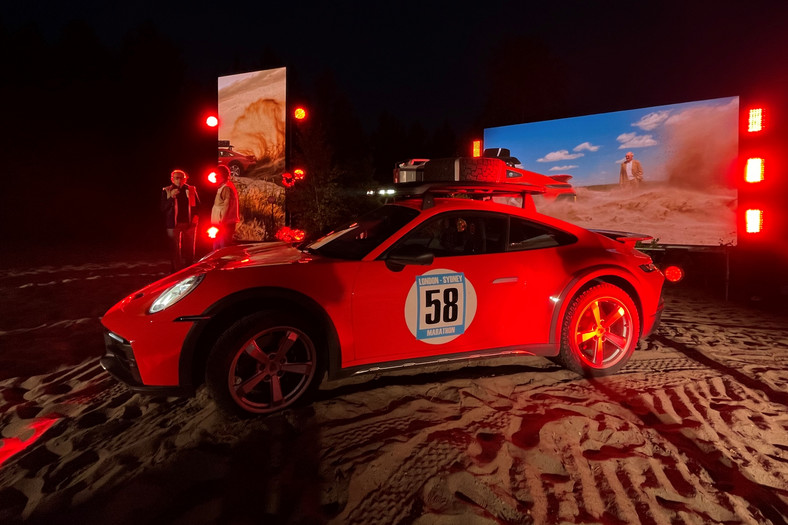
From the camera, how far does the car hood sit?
312 centimetres

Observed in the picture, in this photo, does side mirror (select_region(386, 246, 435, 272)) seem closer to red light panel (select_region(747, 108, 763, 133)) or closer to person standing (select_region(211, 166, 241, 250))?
person standing (select_region(211, 166, 241, 250))

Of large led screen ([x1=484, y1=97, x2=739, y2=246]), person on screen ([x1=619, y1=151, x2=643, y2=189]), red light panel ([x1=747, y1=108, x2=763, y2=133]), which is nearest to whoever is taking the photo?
red light panel ([x1=747, y1=108, x2=763, y2=133])

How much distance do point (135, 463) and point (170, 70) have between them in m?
30.7

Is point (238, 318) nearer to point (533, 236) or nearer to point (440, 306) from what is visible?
point (440, 306)

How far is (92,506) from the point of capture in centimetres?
208

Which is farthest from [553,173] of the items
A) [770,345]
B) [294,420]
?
[294,420]

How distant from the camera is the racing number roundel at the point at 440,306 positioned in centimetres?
314

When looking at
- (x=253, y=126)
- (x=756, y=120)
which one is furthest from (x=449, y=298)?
(x=253, y=126)

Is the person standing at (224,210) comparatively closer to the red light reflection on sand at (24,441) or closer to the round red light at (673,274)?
the red light reflection on sand at (24,441)

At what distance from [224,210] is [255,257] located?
3.61 m

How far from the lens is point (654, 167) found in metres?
9.65

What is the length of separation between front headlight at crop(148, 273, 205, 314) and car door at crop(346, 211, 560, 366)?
1049mm

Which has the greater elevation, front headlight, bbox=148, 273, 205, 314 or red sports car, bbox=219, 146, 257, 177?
red sports car, bbox=219, 146, 257, 177

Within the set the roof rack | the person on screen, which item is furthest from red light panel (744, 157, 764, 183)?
the roof rack
